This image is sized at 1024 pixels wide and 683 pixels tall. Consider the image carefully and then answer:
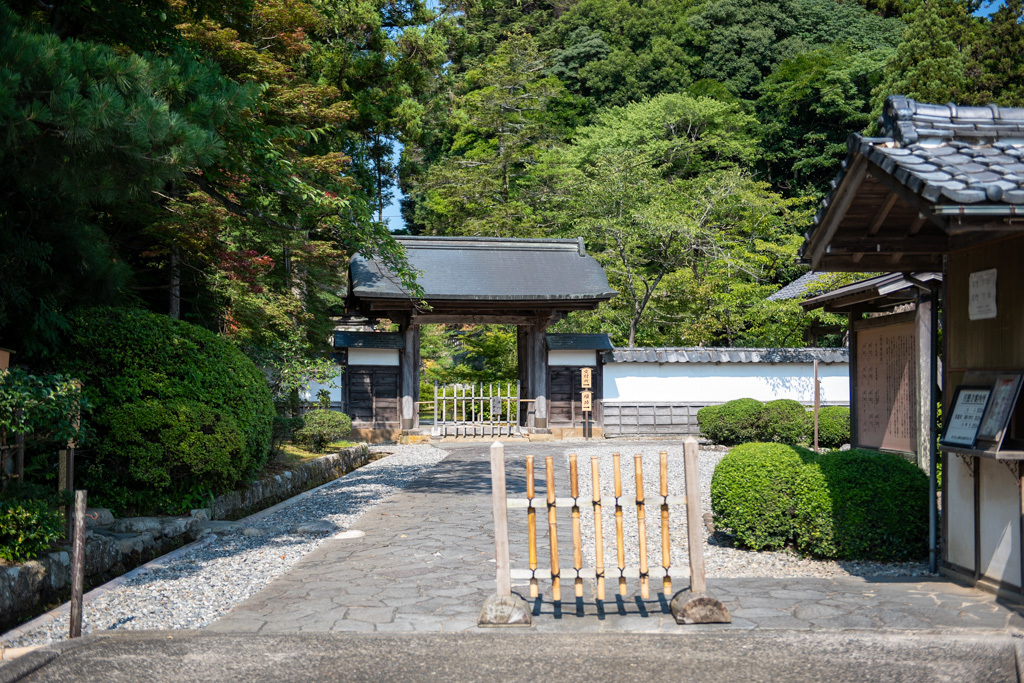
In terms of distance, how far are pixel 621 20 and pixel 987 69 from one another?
18791 millimetres

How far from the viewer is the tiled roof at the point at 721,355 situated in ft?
62.6

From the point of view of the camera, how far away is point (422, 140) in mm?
24000

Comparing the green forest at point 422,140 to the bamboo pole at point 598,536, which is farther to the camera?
the green forest at point 422,140

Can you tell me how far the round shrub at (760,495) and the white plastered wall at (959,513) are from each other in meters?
1.06

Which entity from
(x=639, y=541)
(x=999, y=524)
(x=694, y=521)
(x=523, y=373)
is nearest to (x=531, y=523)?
(x=639, y=541)

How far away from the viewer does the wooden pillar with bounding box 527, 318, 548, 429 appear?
1869 cm

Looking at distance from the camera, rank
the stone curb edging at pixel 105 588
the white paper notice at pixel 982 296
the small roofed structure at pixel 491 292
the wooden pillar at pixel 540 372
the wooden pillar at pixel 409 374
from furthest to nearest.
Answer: the wooden pillar at pixel 540 372 → the wooden pillar at pixel 409 374 → the small roofed structure at pixel 491 292 → the white paper notice at pixel 982 296 → the stone curb edging at pixel 105 588

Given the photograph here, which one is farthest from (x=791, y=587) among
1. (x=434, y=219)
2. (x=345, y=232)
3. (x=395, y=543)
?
(x=434, y=219)

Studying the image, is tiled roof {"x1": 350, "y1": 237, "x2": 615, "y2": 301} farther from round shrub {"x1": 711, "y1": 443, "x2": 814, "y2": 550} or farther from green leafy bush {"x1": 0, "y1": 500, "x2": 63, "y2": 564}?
green leafy bush {"x1": 0, "y1": 500, "x2": 63, "y2": 564}

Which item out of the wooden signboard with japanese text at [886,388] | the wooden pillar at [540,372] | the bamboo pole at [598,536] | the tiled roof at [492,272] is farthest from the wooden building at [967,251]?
the wooden pillar at [540,372]

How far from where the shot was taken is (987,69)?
22.7 metres

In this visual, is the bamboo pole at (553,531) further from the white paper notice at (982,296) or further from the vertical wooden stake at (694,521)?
the white paper notice at (982,296)

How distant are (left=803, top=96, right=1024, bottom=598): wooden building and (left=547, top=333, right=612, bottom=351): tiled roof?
1306 cm

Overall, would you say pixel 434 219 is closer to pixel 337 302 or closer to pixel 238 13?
pixel 337 302
